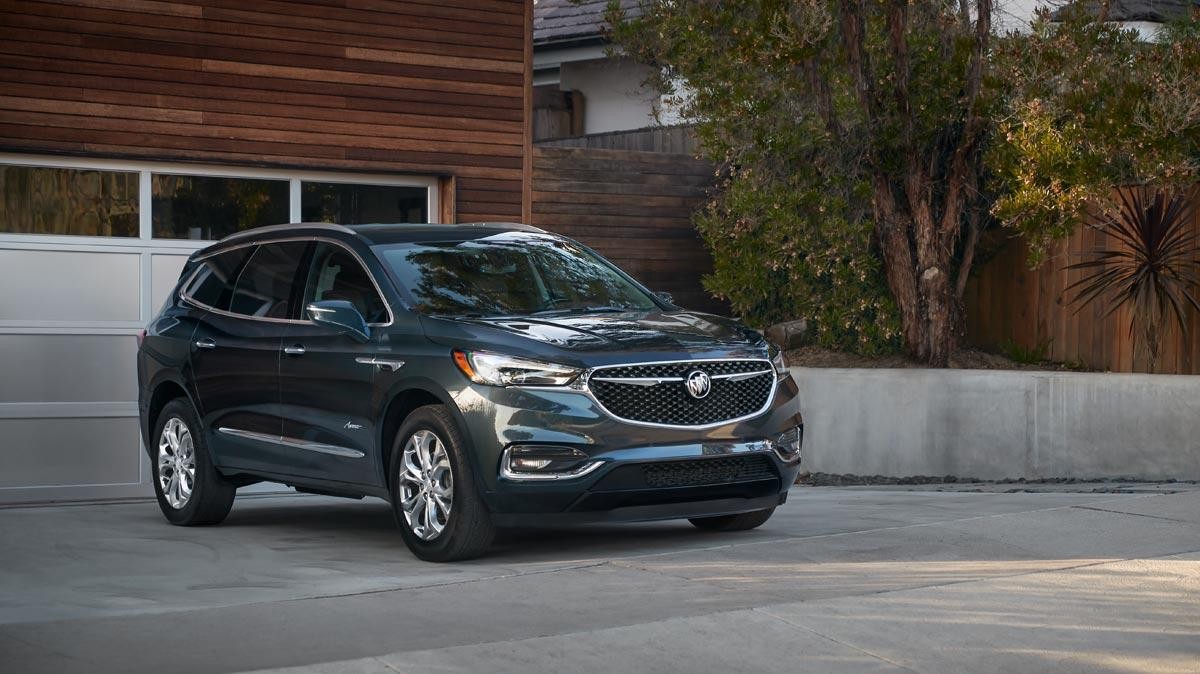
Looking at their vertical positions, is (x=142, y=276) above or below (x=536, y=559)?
above

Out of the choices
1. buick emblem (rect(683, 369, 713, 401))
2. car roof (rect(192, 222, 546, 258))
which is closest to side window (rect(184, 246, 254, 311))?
car roof (rect(192, 222, 546, 258))

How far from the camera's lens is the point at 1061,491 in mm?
12203

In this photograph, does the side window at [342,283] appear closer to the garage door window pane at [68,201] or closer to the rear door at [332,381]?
the rear door at [332,381]

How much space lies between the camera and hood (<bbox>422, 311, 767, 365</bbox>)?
858 centimetres

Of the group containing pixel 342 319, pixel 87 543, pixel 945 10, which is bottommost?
pixel 87 543

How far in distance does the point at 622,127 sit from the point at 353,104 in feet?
32.5

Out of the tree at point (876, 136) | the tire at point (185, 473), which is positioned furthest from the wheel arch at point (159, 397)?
the tree at point (876, 136)

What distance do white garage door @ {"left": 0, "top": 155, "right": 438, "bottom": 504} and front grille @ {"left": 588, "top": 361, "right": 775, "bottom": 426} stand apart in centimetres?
681

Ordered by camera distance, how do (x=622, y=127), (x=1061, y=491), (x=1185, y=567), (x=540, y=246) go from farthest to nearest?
(x=622, y=127) → (x=1061, y=491) → (x=540, y=246) → (x=1185, y=567)

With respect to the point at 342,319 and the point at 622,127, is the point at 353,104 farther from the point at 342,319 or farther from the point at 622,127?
the point at 622,127

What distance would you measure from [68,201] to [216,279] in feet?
11.1

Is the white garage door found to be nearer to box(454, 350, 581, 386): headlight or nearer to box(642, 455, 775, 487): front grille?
box(454, 350, 581, 386): headlight

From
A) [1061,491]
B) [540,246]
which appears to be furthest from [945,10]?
[540,246]

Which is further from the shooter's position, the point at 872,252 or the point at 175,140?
the point at 872,252
